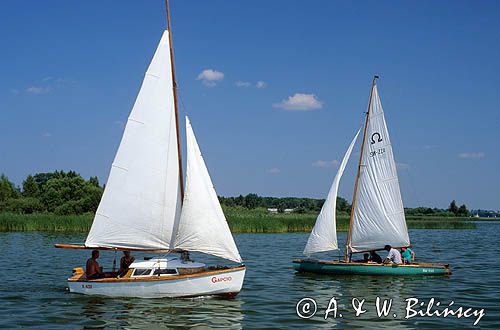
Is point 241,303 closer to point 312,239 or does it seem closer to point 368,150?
point 312,239

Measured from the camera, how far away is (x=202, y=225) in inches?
821

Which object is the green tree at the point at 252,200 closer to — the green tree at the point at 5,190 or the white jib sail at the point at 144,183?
the green tree at the point at 5,190

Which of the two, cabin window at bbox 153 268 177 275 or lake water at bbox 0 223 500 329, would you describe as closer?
lake water at bbox 0 223 500 329

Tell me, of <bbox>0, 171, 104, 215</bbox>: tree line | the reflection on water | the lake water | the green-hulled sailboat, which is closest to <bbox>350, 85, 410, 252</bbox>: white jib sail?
the green-hulled sailboat

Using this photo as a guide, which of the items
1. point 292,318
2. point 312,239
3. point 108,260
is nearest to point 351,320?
point 292,318

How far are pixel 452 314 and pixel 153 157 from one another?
1194 centimetres

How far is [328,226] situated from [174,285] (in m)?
11.5

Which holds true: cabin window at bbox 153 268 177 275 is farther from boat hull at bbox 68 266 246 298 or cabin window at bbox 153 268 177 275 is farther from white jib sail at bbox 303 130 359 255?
white jib sail at bbox 303 130 359 255

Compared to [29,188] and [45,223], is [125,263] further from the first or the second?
[29,188]

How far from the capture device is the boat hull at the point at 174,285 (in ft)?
66.0

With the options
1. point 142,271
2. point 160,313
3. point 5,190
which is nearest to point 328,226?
point 142,271

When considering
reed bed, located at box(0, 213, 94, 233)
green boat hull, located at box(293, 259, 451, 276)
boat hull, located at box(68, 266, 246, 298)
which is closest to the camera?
boat hull, located at box(68, 266, 246, 298)

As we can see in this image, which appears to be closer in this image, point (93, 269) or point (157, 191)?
point (93, 269)

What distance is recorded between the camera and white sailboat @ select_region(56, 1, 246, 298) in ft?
68.8
